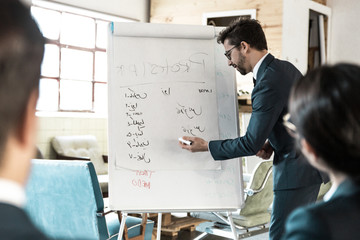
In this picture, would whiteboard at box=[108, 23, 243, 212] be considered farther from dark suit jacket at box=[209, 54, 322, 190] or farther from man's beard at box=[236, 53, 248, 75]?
dark suit jacket at box=[209, 54, 322, 190]

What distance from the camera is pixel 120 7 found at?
6.88 meters

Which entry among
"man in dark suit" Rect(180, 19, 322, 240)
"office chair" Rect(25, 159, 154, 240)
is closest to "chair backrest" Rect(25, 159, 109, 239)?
"office chair" Rect(25, 159, 154, 240)

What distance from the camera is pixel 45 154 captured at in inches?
238

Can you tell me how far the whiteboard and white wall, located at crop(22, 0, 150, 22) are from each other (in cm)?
374

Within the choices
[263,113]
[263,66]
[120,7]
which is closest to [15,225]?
[263,113]

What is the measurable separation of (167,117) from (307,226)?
1.82 meters

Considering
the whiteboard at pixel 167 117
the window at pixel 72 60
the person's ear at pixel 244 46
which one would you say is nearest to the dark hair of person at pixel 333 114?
the person's ear at pixel 244 46

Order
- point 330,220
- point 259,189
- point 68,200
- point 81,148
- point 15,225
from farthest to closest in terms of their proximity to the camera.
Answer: point 81,148, point 259,189, point 68,200, point 330,220, point 15,225

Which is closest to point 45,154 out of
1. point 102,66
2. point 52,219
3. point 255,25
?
point 102,66

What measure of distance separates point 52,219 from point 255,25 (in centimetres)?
187

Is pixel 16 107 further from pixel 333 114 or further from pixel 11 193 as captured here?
pixel 333 114

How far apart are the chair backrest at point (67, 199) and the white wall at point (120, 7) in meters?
3.52

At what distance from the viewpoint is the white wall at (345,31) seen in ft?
22.1

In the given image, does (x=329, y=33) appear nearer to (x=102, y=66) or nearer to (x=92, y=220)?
(x=102, y=66)
